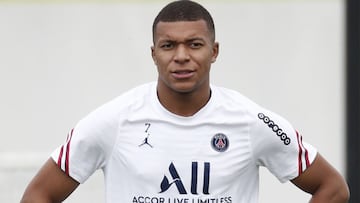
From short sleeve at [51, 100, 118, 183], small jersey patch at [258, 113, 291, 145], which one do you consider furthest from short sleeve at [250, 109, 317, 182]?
short sleeve at [51, 100, 118, 183]

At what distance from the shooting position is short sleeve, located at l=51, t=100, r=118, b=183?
5441 millimetres

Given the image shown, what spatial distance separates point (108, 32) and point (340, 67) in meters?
1.19

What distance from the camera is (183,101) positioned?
18.0 ft

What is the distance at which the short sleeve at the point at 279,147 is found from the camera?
553 cm

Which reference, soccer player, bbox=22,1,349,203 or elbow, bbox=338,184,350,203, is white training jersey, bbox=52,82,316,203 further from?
elbow, bbox=338,184,350,203

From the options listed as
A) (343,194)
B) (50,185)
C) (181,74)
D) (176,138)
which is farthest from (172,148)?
(343,194)

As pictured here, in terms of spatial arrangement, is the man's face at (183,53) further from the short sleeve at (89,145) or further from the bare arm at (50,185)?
the bare arm at (50,185)

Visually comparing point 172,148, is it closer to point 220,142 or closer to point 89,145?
point 220,142

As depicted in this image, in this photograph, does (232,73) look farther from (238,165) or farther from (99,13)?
(238,165)

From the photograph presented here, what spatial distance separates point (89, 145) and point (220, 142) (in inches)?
19.5

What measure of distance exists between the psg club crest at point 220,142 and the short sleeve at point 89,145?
0.38 meters

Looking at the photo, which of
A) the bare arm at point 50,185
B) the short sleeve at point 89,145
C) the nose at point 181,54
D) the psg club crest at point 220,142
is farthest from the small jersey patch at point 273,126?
the bare arm at point 50,185

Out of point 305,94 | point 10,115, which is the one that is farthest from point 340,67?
point 10,115

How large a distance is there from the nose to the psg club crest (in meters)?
0.36
